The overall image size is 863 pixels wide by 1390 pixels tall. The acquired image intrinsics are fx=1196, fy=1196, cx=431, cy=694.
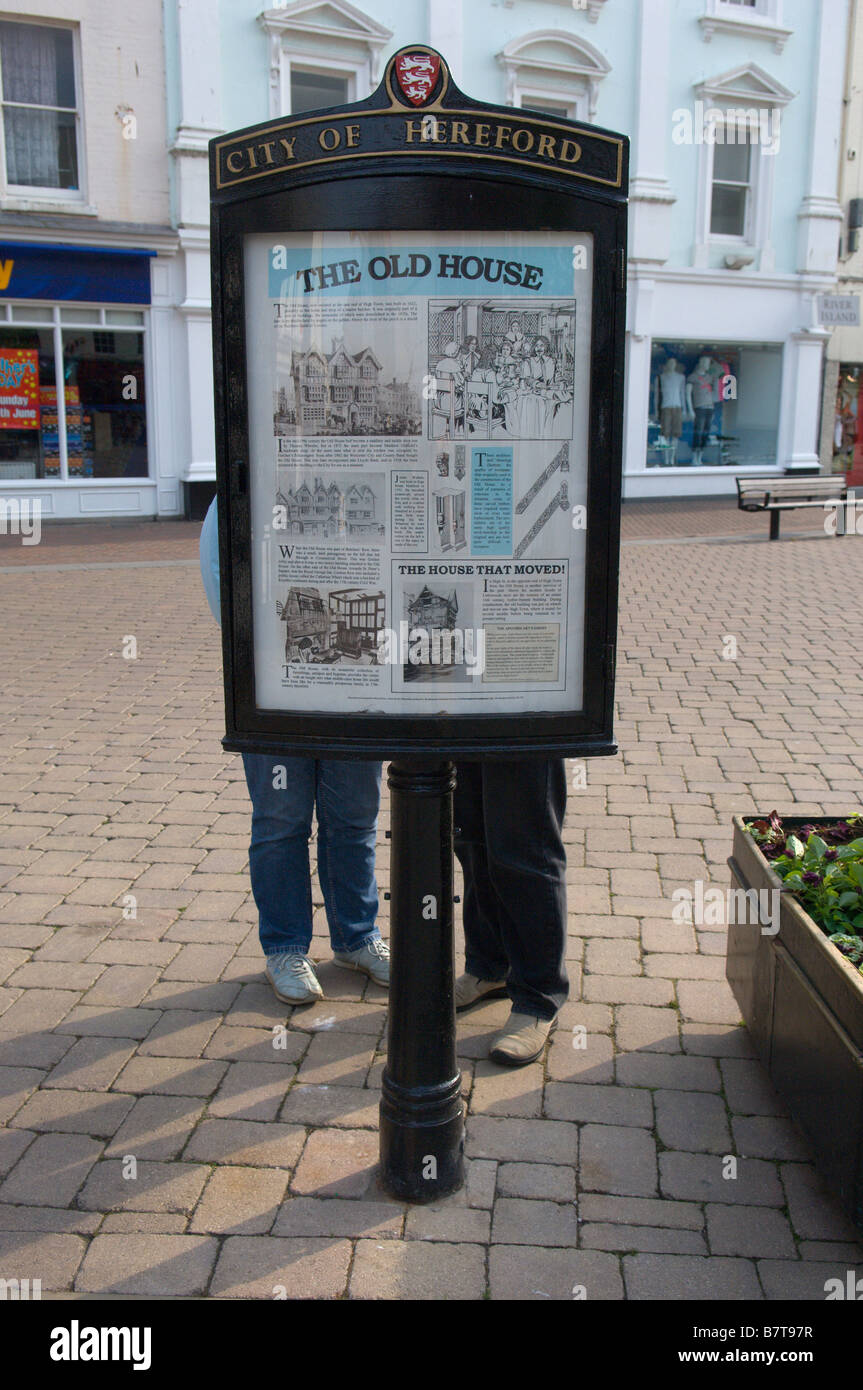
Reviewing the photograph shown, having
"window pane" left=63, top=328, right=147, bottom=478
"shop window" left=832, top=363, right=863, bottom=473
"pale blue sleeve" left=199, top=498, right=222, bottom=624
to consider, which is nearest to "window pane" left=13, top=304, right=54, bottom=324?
"window pane" left=63, top=328, right=147, bottom=478

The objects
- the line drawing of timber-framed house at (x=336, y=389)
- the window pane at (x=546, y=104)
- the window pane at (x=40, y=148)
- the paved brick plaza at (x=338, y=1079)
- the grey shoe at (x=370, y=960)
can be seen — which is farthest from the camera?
the window pane at (x=546, y=104)

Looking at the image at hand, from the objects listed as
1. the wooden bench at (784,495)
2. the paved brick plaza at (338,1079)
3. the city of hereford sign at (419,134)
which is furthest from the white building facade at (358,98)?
the city of hereford sign at (419,134)

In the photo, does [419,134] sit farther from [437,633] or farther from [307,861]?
[307,861]

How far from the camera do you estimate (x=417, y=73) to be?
2.27m

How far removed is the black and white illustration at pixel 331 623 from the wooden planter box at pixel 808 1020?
128cm

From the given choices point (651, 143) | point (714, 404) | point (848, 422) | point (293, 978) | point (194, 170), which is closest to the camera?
point (293, 978)

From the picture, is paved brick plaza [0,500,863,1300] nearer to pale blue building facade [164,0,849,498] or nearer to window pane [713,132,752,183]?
pale blue building facade [164,0,849,498]

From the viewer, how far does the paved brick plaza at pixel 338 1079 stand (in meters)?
2.59

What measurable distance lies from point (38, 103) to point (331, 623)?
1671 centimetres

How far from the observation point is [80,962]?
3906 millimetres

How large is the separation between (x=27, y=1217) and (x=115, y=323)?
1610 centimetres

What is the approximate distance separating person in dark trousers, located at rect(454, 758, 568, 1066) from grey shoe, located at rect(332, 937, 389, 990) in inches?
11.6

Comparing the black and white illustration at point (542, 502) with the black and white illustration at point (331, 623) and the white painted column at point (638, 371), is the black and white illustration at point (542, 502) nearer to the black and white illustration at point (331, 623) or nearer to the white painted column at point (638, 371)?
the black and white illustration at point (331, 623)

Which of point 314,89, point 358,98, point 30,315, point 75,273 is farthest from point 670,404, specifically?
point 30,315
